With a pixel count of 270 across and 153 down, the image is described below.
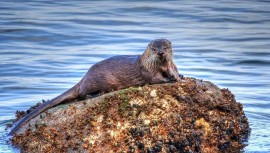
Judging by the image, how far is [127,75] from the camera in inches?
345

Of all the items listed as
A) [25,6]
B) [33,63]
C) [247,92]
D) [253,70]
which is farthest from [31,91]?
[25,6]

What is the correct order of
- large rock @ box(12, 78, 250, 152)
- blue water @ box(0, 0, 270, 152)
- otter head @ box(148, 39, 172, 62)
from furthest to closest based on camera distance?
blue water @ box(0, 0, 270, 152), otter head @ box(148, 39, 172, 62), large rock @ box(12, 78, 250, 152)

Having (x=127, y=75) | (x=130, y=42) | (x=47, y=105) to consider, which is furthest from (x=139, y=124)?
(x=130, y=42)

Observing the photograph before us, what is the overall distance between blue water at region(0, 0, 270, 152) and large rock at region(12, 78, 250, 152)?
0.56 m

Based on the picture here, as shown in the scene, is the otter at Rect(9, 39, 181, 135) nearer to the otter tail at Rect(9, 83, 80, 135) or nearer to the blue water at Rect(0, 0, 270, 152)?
the otter tail at Rect(9, 83, 80, 135)

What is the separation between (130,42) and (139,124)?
33.1ft

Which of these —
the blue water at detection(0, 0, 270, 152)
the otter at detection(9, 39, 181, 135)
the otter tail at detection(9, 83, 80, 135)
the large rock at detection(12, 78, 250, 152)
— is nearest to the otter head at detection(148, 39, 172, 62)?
the otter at detection(9, 39, 181, 135)

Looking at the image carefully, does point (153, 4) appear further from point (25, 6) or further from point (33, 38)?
point (33, 38)

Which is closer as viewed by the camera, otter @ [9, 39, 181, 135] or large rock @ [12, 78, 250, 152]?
large rock @ [12, 78, 250, 152]

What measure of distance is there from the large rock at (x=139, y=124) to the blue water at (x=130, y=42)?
0.56 m

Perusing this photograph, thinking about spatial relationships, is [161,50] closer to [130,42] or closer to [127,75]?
[127,75]

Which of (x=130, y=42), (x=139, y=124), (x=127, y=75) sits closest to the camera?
(x=139, y=124)

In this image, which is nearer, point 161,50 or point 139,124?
point 139,124

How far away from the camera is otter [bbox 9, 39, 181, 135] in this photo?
865 centimetres
